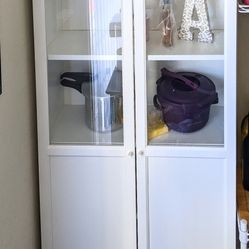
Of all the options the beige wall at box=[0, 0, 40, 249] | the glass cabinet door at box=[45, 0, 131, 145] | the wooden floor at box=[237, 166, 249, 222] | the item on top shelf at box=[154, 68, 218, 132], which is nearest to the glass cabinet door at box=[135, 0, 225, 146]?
the item on top shelf at box=[154, 68, 218, 132]

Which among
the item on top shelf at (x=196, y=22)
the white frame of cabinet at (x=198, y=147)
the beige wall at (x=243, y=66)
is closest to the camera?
the white frame of cabinet at (x=198, y=147)

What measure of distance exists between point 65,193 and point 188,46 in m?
0.70

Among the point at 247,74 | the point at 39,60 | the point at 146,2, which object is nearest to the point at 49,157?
the point at 39,60

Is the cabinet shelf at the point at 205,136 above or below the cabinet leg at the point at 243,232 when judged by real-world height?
above

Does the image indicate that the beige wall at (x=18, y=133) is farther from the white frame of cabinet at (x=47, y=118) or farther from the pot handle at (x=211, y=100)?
the pot handle at (x=211, y=100)

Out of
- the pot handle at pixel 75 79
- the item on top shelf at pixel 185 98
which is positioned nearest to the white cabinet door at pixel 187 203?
the item on top shelf at pixel 185 98

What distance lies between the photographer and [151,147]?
2.16m

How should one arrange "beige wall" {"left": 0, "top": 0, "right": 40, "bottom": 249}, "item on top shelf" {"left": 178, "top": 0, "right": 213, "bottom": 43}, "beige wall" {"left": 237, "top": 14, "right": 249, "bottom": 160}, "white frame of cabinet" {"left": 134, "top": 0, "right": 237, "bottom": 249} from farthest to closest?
"beige wall" {"left": 237, "top": 14, "right": 249, "bottom": 160}
"item on top shelf" {"left": 178, "top": 0, "right": 213, "bottom": 43}
"white frame of cabinet" {"left": 134, "top": 0, "right": 237, "bottom": 249}
"beige wall" {"left": 0, "top": 0, "right": 40, "bottom": 249}

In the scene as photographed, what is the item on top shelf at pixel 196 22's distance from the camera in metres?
2.15

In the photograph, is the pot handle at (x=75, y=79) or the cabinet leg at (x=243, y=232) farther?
the pot handle at (x=75, y=79)

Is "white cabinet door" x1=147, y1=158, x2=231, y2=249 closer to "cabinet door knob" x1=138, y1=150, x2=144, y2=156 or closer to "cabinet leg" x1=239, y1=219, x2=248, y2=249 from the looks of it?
"cabinet door knob" x1=138, y1=150, x2=144, y2=156

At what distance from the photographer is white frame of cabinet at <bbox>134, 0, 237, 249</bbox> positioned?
205 centimetres

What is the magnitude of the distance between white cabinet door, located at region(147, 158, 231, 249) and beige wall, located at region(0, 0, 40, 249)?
44 centimetres

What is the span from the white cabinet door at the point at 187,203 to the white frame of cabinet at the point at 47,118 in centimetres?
9
